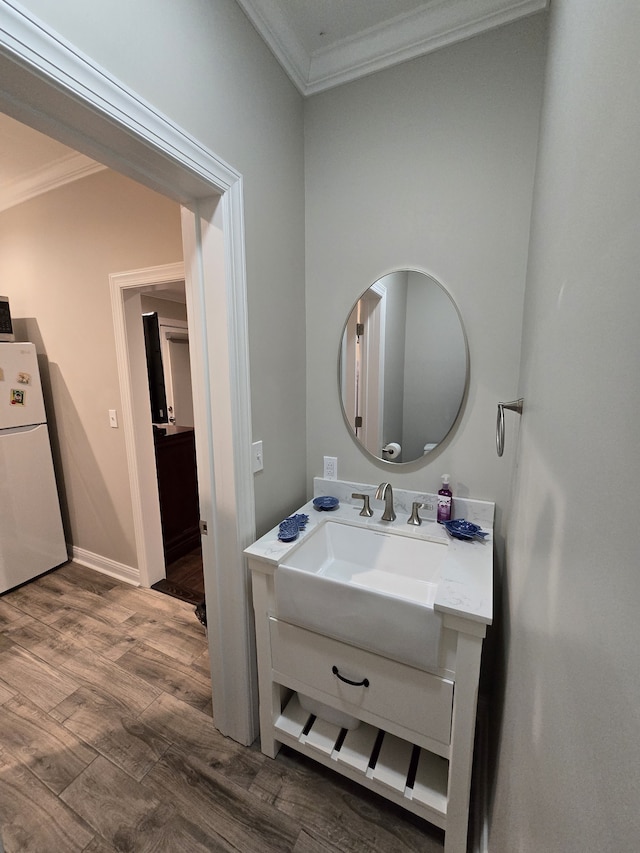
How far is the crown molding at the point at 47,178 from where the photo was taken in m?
2.10

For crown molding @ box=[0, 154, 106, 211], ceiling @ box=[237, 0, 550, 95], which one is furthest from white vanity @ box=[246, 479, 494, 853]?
crown molding @ box=[0, 154, 106, 211]

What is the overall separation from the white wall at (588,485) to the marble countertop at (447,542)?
0.25 meters

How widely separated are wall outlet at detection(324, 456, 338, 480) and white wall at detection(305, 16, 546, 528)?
129 millimetres

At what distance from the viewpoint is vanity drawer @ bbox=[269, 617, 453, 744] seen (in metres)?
1.05

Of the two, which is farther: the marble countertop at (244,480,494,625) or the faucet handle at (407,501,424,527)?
the faucet handle at (407,501,424,527)

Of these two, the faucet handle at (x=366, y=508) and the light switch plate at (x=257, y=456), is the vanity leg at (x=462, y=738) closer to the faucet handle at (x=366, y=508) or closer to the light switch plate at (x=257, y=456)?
the faucet handle at (x=366, y=508)

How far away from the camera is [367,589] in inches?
41.4

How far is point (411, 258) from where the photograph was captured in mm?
1464

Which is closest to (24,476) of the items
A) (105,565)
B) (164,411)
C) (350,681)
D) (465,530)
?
(105,565)

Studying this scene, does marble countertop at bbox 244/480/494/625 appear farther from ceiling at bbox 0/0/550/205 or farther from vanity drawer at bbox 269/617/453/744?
ceiling at bbox 0/0/550/205

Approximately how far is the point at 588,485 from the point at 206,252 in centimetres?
124

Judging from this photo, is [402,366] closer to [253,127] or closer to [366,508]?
[366,508]

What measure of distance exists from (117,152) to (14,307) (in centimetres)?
247

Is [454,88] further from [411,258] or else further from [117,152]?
[117,152]
